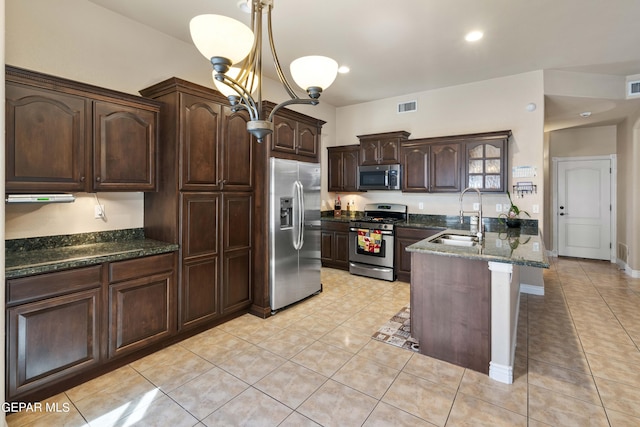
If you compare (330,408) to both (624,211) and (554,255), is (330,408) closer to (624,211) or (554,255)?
(624,211)

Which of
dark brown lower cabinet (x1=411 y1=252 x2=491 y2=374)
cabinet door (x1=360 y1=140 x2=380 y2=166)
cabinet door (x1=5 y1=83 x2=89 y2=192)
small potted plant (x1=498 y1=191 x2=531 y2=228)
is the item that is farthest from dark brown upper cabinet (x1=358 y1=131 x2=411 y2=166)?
cabinet door (x1=5 y1=83 x2=89 y2=192)

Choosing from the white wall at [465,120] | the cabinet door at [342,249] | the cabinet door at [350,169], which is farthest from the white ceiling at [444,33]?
the cabinet door at [342,249]

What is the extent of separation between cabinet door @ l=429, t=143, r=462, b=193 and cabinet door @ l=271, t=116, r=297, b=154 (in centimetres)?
229

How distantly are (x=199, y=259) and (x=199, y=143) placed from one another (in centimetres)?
112

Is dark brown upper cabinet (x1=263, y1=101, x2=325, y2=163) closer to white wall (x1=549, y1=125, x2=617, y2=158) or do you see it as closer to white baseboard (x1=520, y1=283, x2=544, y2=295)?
white baseboard (x1=520, y1=283, x2=544, y2=295)

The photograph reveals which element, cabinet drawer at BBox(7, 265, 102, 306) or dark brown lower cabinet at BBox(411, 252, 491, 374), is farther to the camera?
dark brown lower cabinet at BBox(411, 252, 491, 374)

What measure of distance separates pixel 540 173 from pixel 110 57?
17.3 feet

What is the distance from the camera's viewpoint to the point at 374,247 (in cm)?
495

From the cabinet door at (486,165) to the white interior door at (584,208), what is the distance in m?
3.51

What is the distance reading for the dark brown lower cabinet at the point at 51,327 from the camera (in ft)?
6.43

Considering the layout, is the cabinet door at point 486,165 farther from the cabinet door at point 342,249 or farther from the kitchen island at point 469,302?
→ the cabinet door at point 342,249

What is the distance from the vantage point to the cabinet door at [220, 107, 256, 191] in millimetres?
3236

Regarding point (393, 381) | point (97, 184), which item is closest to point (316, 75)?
point (97, 184)

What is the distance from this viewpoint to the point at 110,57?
2920 millimetres
